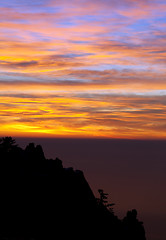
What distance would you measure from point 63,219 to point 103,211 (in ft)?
39.5

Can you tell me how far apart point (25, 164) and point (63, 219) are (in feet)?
30.1

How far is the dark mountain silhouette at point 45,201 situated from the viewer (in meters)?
51.0

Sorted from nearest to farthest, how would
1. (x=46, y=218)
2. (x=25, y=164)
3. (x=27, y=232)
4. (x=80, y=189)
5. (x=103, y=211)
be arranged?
1. (x=27, y=232)
2. (x=46, y=218)
3. (x=25, y=164)
4. (x=80, y=189)
5. (x=103, y=211)

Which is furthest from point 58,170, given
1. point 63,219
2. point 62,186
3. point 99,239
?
point 99,239

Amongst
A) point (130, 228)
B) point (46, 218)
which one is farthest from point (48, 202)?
point (130, 228)

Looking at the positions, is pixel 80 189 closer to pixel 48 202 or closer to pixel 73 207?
pixel 73 207

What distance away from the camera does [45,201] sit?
55.5 m

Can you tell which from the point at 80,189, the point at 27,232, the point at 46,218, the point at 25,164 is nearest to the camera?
the point at 27,232

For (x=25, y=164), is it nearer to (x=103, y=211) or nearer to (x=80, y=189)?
(x=80, y=189)

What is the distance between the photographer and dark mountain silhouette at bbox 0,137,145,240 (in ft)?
167

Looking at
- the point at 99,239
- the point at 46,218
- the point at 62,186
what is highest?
the point at 62,186

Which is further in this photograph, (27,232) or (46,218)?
(46,218)

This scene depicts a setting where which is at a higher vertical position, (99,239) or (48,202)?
(48,202)

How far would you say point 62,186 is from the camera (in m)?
59.1
